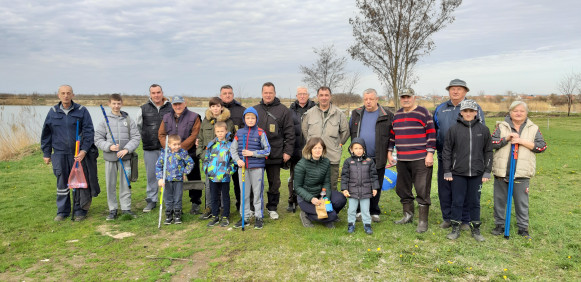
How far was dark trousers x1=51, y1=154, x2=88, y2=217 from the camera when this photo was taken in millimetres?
5871

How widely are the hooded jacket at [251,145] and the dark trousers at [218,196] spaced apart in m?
0.53

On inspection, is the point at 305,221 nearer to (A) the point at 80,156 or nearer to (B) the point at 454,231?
(B) the point at 454,231

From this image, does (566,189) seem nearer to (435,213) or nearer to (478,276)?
(435,213)

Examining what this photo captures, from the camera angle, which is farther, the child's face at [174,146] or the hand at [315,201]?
the child's face at [174,146]

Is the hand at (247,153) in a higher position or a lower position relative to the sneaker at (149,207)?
higher

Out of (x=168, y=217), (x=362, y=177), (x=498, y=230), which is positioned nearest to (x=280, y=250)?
(x=362, y=177)

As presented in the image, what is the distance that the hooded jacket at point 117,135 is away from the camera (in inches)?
234

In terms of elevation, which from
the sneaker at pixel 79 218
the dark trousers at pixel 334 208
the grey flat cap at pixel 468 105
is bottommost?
the sneaker at pixel 79 218

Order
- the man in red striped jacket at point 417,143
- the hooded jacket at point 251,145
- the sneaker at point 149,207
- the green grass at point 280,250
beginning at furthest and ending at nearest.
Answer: the sneaker at point 149,207
the hooded jacket at point 251,145
the man in red striped jacket at point 417,143
the green grass at point 280,250

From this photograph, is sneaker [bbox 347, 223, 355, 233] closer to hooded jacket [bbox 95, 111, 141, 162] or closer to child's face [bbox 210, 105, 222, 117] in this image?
child's face [bbox 210, 105, 222, 117]

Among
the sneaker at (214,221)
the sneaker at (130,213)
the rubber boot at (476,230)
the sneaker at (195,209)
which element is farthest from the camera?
the sneaker at (195,209)

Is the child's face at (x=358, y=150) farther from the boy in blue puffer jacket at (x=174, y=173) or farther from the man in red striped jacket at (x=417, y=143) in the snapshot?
the boy in blue puffer jacket at (x=174, y=173)

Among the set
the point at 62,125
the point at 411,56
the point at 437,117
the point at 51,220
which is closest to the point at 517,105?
the point at 437,117

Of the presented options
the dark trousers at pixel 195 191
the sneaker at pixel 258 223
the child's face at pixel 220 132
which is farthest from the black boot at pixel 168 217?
the child's face at pixel 220 132
